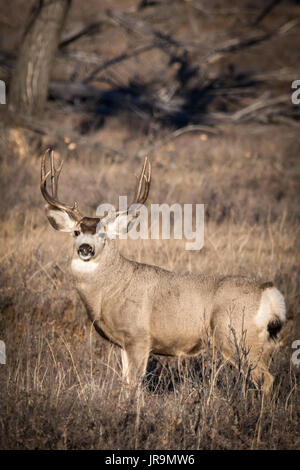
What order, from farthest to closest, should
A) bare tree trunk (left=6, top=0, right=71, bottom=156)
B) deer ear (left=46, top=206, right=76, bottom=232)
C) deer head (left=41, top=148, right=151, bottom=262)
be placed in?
bare tree trunk (left=6, top=0, right=71, bottom=156)
deer ear (left=46, top=206, right=76, bottom=232)
deer head (left=41, top=148, right=151, bottom=262)

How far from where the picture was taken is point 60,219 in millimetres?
4645

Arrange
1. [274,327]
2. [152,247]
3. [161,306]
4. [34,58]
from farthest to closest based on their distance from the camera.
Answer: [34,58], [152,247], [161,306], [274,327]

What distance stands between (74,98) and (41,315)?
27.6 feet

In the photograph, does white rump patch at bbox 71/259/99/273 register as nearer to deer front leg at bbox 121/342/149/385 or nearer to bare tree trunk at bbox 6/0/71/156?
deer front leg at bbox 121/342/149/385

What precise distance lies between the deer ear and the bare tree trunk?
5975mm

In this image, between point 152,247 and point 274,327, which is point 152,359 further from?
point 152,247

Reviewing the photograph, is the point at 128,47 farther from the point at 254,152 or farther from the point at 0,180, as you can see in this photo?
the point at 0,180

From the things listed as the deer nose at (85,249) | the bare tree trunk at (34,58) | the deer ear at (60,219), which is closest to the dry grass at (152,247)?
the bare tree trunk at (34,58)

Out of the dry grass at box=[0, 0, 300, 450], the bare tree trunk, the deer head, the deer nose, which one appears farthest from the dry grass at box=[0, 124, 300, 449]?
the bare tree trunk

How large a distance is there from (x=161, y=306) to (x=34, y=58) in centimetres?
762

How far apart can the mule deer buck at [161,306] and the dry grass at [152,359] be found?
0.73 feet

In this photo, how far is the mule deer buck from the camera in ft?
13.8

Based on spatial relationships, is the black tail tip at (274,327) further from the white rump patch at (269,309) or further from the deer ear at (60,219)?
the deer ear at (60,219)

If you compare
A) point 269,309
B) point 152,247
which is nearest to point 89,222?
point 269,309
